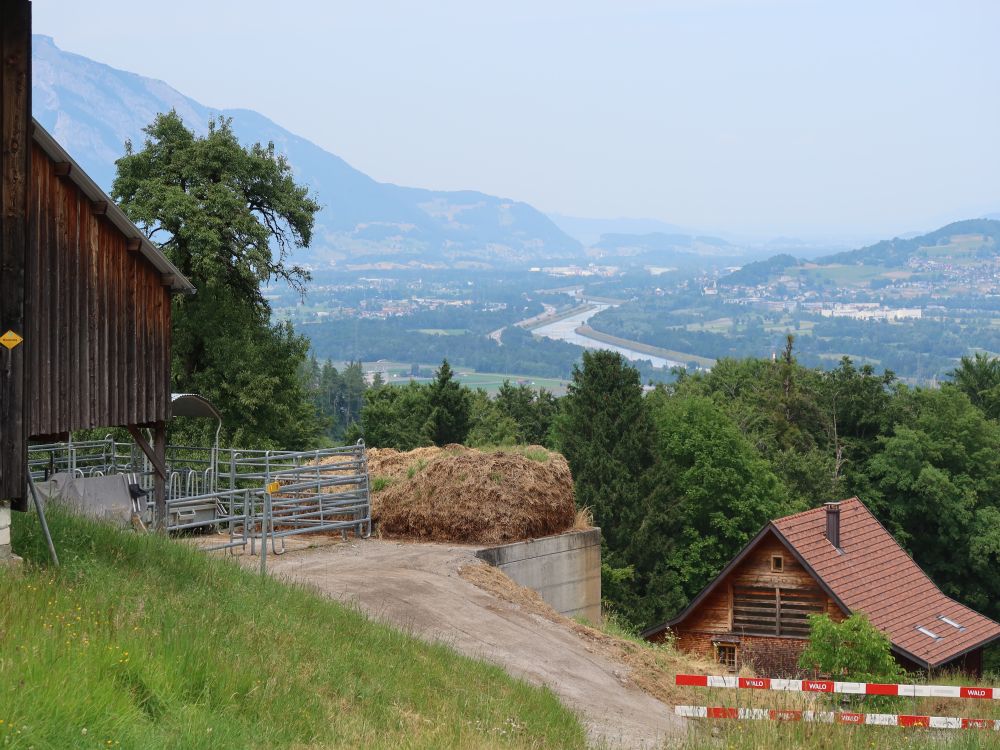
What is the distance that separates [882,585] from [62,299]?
31789 millimetres

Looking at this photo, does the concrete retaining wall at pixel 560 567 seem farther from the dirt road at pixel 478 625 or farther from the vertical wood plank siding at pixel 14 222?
the vertical wood plank siding at pixel 14 222

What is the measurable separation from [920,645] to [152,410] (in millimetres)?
27546

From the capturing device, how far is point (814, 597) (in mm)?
41188

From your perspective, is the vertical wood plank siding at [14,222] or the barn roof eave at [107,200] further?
the barn roof eave at [107,200]

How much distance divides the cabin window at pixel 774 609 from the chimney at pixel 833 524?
178 centimetres

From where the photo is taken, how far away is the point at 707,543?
2188 inches

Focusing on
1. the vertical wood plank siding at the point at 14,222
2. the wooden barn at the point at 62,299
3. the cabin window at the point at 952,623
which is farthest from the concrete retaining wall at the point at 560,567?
the cabin window at the point at 952,623

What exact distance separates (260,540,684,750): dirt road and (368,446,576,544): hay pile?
0.92 metres

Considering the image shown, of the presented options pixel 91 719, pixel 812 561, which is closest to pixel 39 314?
pixel 91 719

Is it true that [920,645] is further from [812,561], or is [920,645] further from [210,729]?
[210,729]

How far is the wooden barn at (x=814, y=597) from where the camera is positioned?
128 feet

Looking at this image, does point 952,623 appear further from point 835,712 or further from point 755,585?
point 835,712

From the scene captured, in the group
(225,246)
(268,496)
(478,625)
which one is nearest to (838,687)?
(478,625)

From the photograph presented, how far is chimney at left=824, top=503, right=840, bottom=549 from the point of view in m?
41.1
